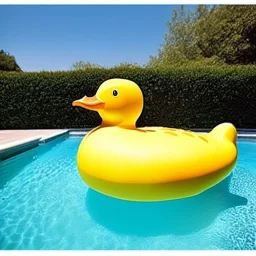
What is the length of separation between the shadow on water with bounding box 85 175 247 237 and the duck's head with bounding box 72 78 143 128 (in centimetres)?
116

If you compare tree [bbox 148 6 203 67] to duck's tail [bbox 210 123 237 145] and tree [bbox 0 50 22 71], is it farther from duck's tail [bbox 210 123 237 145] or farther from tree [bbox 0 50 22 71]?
duck's tail [bbox 210 123 237 145]

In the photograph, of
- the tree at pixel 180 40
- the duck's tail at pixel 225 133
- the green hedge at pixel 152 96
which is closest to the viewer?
the duck's tail at pixel 225 133

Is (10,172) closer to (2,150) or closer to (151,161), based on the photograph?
(2,150)

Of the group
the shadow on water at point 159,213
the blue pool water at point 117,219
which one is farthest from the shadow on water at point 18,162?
the shadow on water at point 159,213

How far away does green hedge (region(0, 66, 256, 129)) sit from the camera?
416 inches

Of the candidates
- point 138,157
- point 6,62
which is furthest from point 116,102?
point 6,62

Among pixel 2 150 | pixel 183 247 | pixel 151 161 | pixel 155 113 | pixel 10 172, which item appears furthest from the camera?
pixel 155 113

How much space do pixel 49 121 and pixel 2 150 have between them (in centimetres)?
543

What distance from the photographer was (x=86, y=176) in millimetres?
3330

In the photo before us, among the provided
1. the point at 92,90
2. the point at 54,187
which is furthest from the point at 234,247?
the point at 92,90

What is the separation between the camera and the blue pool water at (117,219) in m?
2.71

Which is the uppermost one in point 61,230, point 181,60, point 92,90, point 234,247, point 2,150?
point 181,60

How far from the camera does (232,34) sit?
20844 millimetres

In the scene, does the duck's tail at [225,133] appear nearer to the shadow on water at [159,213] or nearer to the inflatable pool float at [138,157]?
the inflatable pool float at [138,157]
